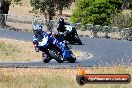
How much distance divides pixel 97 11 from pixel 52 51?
3554 cm

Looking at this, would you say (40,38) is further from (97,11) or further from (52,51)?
(97,11)

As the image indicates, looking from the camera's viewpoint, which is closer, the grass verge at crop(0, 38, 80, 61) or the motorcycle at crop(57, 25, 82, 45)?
the grass verge at crop(0, 38, 80, 61)

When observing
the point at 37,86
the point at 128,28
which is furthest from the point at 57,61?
the point at 128,28

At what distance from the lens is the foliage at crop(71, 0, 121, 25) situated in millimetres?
58719

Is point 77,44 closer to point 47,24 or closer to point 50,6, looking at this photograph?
point 47,24

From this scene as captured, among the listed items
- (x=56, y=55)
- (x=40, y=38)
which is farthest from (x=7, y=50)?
(x=40, y=38)

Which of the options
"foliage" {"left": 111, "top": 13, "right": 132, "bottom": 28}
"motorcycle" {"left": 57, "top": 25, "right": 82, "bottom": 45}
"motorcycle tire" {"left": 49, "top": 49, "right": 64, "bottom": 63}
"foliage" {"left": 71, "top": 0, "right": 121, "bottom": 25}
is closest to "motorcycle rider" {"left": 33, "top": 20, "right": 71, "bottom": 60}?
"motorcycle tire" {"left": 49, "top": 49, "right": 64, "bottom": 63}

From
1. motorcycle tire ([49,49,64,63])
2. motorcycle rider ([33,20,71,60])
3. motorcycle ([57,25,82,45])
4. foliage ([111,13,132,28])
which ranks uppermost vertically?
motorcycle rider ([33,20,71,60])

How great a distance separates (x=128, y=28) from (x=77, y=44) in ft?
41.8

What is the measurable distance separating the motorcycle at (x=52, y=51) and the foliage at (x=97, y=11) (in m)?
32.8

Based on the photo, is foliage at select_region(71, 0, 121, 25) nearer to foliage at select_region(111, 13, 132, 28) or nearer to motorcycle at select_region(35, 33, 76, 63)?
foliage at select_region(111, 13, 132, 28)

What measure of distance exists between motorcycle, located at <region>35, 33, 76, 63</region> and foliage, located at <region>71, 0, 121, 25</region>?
108 feet

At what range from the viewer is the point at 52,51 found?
81.1 ft

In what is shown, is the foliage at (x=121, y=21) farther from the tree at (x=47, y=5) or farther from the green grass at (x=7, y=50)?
the green grass at (x=7, y=50)
